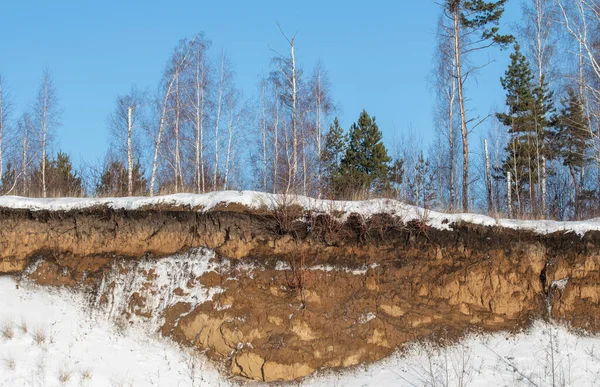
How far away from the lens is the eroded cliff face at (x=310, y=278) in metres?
12.6

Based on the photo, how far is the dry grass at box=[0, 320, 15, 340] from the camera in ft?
40.7

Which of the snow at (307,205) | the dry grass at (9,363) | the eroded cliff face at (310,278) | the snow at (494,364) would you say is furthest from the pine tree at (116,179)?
the snow at (494,364)

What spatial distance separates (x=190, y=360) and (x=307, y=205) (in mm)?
4972

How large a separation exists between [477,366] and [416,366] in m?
1.28

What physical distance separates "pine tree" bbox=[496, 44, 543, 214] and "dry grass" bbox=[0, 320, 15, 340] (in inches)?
998

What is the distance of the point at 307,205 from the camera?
14.7 m

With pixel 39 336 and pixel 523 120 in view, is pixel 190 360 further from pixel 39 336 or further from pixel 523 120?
pixel 523 120

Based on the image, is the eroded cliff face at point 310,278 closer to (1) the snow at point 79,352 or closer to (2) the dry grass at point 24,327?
(1) the snow at point 79,352

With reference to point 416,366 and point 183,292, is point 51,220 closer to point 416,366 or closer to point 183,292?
point 183,292

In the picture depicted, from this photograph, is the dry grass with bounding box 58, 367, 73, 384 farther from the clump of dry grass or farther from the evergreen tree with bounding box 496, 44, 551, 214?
the evergreen tree with bounding box 496, 44, 551, 214

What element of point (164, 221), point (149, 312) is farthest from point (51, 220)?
point (149, 312)

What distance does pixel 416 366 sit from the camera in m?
11.9

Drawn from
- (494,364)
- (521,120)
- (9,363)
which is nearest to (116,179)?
(9,363)

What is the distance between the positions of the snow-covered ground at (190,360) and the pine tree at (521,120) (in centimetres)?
1914
